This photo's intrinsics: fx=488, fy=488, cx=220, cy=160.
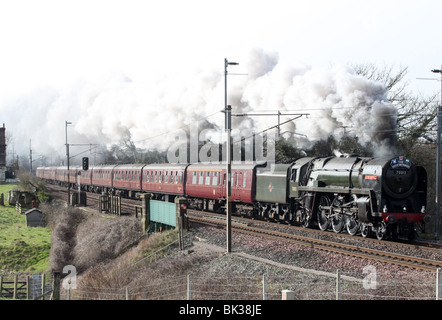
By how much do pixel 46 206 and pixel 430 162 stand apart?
89.1 feet

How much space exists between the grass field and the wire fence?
49.2 feet

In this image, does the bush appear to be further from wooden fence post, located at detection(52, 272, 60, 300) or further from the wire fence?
the wire fence

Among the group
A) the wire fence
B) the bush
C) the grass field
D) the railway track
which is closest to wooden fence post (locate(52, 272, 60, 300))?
the wire fence

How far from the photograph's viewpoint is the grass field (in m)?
26.7

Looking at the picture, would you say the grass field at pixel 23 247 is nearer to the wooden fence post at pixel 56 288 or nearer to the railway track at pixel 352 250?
A: the wooden fence post at pixel 56 288

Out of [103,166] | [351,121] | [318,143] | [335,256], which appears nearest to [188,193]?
[318,143]

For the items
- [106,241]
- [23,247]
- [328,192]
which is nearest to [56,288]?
[106,241]

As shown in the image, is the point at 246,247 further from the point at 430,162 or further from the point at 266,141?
the point at 430,162

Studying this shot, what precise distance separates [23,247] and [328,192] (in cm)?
1950

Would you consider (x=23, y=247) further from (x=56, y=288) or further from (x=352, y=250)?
(x=352, y=250)

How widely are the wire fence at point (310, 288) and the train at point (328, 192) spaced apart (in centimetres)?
419

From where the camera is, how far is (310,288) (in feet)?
36.1

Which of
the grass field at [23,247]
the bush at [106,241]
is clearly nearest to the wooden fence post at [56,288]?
the bush at [106,241]
